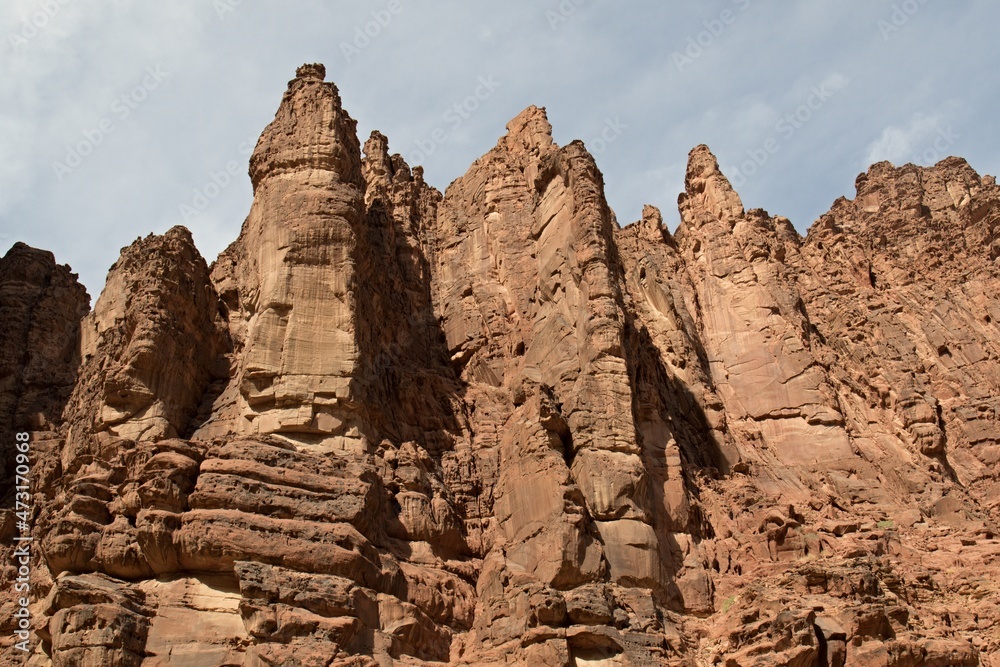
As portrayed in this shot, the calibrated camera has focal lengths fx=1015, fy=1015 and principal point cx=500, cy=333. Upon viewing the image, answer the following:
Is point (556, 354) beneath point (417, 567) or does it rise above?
above

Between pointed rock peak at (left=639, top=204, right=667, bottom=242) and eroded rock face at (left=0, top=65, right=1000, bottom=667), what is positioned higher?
pointed rock peak at (left=639, top=204, right=667, bottom=242)

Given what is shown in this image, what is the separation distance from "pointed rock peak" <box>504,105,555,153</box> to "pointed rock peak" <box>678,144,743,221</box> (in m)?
8.94

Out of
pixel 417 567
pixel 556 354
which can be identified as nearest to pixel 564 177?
pixel 556 354

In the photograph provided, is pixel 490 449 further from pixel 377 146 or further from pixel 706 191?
pixel 706 191

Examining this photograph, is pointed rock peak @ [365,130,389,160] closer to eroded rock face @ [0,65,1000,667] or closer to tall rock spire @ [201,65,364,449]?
eroded rock face @ [0,65,1000,667]

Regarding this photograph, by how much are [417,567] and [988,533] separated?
59.9 ft

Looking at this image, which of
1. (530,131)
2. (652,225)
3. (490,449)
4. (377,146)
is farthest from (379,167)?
(490,449)

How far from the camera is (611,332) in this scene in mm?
29984

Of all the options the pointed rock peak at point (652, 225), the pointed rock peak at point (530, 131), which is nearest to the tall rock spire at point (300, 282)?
the pointed rock peak at point (530, 131)

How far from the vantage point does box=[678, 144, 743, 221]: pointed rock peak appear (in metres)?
45.1

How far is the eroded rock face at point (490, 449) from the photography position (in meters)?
22.9

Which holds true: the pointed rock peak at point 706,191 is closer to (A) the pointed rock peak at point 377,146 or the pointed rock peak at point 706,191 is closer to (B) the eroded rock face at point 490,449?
(B) the eroded rock face at point 490,449

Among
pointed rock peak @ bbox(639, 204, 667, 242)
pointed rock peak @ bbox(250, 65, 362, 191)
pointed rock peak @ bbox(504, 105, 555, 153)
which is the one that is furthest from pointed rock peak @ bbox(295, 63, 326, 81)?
pointed rock peak @ bbox(639, 204, 667, 242)

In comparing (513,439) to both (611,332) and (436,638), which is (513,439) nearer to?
(611,332)
